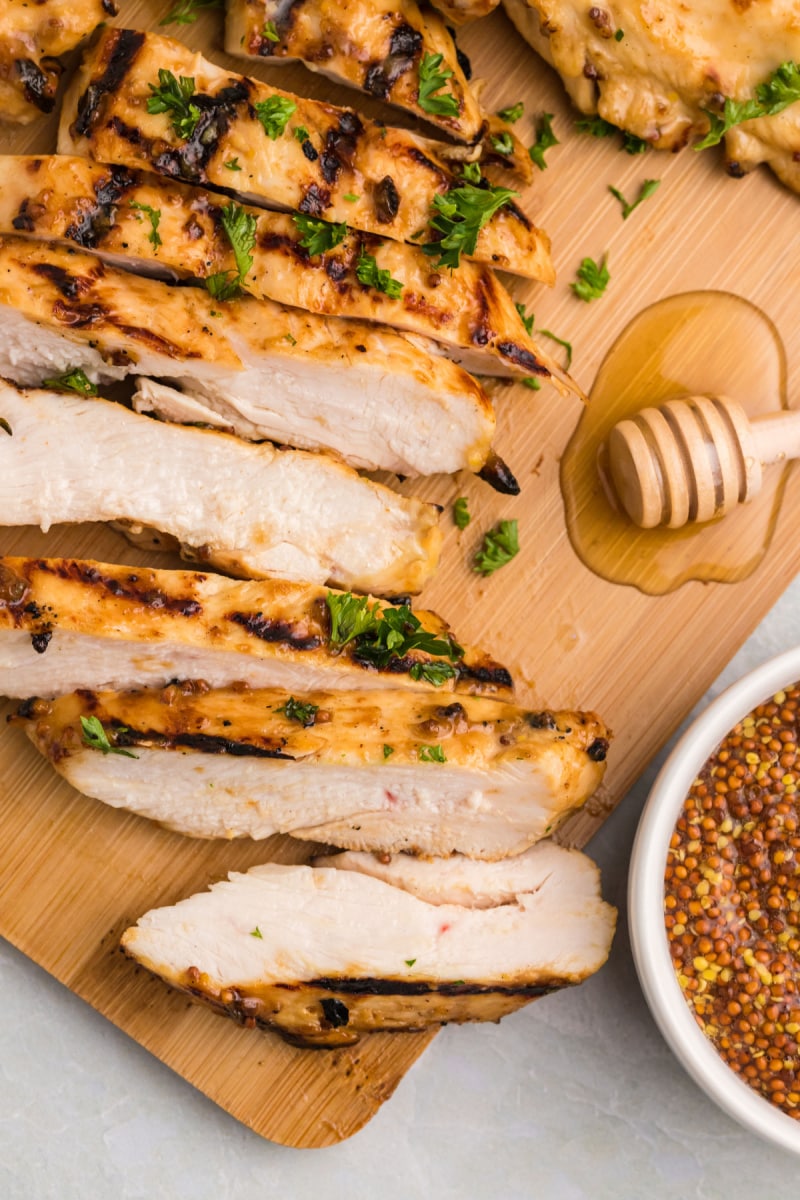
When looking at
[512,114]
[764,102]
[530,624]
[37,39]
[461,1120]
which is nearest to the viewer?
[37,39]

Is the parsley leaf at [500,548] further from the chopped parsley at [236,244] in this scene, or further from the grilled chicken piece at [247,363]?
the chopped parsley at [236,244]

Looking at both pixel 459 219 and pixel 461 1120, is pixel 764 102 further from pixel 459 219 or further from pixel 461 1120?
pixel 461 1120

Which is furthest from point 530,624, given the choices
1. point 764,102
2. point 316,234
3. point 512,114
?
point 764,102

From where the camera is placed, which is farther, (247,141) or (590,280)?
(590,280)

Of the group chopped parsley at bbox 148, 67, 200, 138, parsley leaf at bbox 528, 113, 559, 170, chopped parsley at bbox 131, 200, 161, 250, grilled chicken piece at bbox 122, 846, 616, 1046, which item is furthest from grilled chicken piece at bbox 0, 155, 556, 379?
grilled chicken piece at bbox 122, 846, 616, 1046

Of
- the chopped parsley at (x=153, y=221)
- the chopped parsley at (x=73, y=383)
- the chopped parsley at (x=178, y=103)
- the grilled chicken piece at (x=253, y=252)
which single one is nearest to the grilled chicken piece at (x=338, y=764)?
the chopped parsley at (x=73, y=383)

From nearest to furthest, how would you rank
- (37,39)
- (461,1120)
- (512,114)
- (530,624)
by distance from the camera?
(37,39)
(512,114)
(530,624)
(461,1120)
